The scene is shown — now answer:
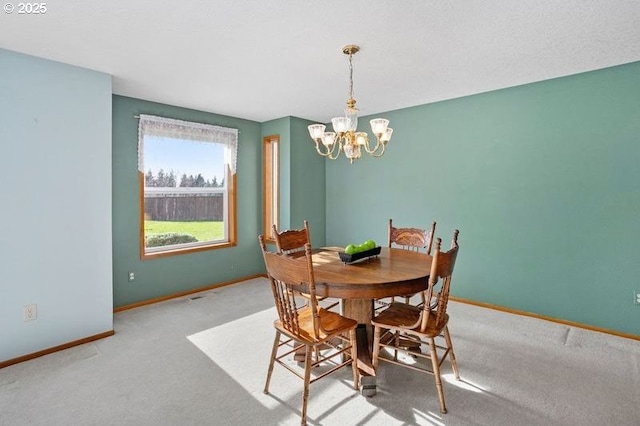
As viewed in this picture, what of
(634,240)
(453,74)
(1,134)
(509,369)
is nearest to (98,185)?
(1,134)

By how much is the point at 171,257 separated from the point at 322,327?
290 centimetres

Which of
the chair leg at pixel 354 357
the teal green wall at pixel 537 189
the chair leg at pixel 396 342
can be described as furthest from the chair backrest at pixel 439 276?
the teal green wall at pixel 537 189

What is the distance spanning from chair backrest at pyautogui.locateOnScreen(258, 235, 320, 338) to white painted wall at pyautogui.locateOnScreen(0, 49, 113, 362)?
203 cm

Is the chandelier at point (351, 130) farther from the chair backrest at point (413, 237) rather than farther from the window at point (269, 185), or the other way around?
the window at point (269, 185)

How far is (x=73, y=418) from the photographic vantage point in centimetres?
197

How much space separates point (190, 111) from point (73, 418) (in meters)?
3.52

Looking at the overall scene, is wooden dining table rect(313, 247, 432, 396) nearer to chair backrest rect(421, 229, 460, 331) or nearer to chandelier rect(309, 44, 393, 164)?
chair backrest rect(421, 229, 460, 331)

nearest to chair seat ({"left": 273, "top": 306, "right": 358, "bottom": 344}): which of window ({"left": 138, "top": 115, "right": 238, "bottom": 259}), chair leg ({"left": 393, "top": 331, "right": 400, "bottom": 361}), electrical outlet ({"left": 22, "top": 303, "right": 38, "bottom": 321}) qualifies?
chair leg ({"left": 393, "top": 331, "right": 400, "bottom": 361})

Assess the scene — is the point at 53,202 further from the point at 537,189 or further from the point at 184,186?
the point at 537,189

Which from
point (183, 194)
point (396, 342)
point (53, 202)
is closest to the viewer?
point (396, 342)

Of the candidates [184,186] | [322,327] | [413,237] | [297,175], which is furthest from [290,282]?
[297,175]

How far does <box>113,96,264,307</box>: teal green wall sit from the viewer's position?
3.80 m

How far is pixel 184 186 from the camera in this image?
444cm

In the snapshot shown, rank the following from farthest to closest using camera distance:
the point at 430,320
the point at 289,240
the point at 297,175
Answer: the point at 297,175
the point at 289,240
the point at 430,320
